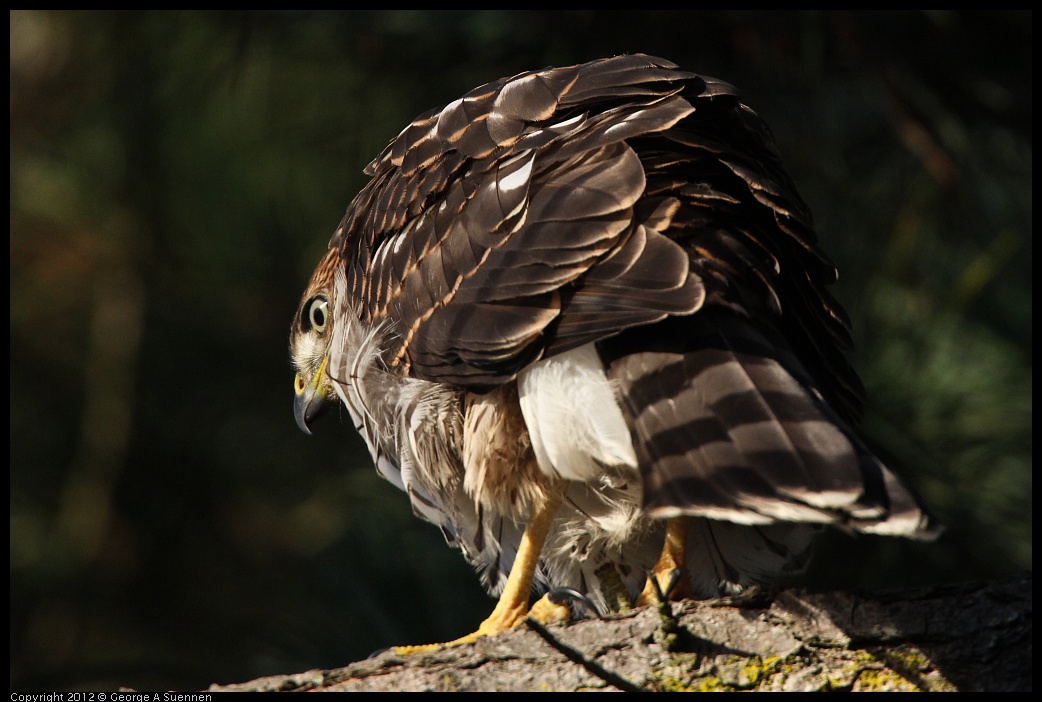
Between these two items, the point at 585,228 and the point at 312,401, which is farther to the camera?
the point at 312,401

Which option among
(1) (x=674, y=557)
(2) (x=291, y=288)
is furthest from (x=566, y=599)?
(2) (x=291, y=288)

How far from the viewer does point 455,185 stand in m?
2.38

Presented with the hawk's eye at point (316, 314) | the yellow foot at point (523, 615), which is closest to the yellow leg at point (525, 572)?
the yellow foot at point (523, 615)

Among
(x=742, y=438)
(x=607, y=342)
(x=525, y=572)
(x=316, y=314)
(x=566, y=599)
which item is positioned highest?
(x=316, y=314)

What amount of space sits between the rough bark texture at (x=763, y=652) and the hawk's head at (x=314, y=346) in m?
1.34

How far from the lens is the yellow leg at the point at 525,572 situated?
237 centimetres

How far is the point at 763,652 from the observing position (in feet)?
6.18

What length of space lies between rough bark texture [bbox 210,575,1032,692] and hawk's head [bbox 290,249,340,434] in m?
1.34

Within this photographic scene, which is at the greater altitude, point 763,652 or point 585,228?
point 585,228

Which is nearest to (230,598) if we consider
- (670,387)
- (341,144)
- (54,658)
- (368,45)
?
(54,658)

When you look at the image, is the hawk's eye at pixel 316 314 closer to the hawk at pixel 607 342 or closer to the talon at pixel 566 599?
the hawk at pixel 607 342

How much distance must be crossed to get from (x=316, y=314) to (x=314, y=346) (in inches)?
4.0

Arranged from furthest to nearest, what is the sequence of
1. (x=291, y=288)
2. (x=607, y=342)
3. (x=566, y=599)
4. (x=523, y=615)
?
(x=291, y=288) → (x=566, y=599) → (x=523, y=615) → (x=607, y=342)

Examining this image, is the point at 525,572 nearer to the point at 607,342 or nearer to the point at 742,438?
the point at 607,342
